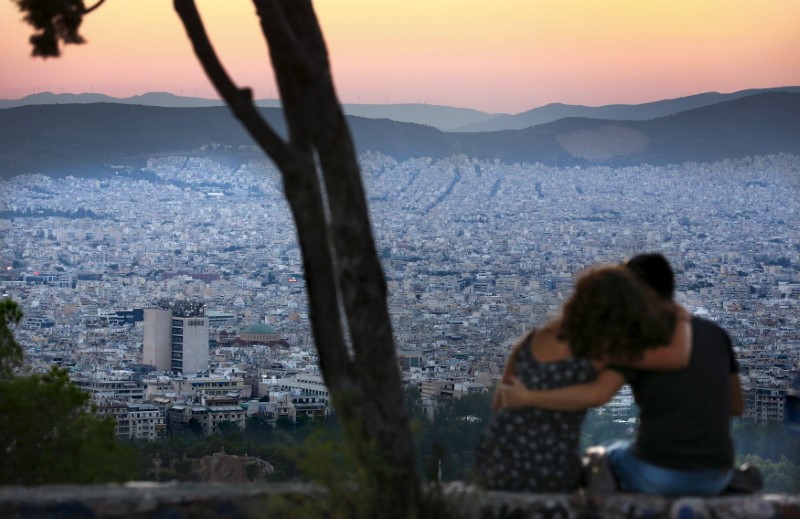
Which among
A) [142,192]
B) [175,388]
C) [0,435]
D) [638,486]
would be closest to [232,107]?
[638,486]

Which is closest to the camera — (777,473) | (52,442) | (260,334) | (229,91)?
(229,91)

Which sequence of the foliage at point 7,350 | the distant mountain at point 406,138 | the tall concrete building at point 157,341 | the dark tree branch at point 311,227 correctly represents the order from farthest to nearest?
the distant mountain at point 406,138 < the tall concrete building at point 157,341 < the foliage at point 7,350 < the dark tree branch at point 311,227

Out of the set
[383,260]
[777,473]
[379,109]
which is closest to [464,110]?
[379,109]

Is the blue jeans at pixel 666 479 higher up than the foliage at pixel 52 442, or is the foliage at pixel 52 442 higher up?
the blue jeans at pixel 666 479

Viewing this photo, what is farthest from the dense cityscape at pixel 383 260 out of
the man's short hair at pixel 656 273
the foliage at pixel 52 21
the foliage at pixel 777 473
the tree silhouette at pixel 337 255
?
the man's short hair at pixel 656 273

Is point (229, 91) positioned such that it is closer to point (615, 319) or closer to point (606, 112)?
point (615, 319)

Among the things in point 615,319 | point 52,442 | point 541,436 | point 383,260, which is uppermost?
point 615,319

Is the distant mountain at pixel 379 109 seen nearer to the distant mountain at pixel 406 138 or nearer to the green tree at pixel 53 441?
the distant mountain at pixel 406 138
